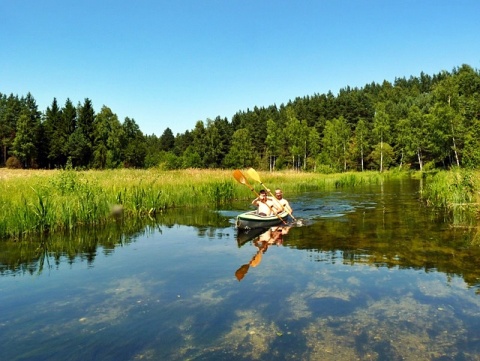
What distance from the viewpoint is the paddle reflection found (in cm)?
875

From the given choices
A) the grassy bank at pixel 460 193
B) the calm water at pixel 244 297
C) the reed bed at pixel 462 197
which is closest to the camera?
the calm water at pixel 244 297

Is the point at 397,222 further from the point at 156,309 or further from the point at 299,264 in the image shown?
the point at 156,309

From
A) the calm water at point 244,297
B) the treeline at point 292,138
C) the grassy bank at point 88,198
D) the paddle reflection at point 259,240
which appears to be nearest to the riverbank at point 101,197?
the grassy bank at point 88,198

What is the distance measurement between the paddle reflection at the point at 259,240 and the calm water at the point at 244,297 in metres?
0.07

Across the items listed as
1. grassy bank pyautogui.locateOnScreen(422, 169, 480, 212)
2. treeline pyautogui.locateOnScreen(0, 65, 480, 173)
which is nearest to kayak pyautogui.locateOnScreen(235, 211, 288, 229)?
grassy bank pyautogui.locateOnScreen(422, 169, 480, 212)

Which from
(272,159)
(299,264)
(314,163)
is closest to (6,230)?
(299,264)

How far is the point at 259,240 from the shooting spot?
1219cm

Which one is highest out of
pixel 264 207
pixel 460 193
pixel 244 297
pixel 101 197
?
pixel 101 197

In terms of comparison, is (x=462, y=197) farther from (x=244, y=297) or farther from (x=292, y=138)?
(x=292, y=138)

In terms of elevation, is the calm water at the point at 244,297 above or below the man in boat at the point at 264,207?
below

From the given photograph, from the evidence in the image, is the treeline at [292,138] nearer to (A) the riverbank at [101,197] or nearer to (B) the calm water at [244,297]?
(A) the riverbank at [101,197]

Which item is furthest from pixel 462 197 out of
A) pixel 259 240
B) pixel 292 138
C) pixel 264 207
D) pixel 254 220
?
pixel 292 138

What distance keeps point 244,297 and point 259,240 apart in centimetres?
548

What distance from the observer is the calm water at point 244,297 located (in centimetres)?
489
